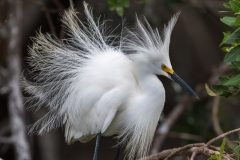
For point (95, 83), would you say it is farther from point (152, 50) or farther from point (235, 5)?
point (235, 5)

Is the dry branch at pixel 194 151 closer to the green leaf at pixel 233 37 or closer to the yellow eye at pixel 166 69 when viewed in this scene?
the green leaf at pixel 233 37

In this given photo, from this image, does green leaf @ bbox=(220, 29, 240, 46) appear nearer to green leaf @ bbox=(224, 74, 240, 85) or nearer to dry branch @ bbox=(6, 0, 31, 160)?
green leaf @ bbox=(224, 74, 240, 85)

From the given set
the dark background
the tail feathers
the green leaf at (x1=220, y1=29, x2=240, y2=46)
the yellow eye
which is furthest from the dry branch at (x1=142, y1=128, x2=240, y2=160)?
the dark background

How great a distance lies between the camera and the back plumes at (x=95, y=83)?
7.28 feet

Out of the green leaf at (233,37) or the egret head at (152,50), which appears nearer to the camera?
the green leaf at (233,37)

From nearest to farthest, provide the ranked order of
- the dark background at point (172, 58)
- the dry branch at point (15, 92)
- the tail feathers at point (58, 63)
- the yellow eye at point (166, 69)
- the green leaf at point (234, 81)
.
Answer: the green leaf at point (234, 81), the yellow eye at point (166, 69), the tail feathers at point (58, 63), the dry branch at point (15, 92), the dark background at point (172, 58)

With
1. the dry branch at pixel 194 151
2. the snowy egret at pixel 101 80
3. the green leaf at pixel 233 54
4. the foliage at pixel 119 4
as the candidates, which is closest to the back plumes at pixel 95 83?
the snowy egret at pixel 101 80

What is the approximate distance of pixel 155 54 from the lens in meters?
2.14

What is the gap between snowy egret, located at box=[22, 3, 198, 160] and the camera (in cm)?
220

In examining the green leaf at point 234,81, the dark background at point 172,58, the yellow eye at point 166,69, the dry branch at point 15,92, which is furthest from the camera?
the dark background at point 172,58

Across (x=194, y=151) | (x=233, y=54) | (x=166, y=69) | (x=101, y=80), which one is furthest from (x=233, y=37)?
(x=101, y=80)

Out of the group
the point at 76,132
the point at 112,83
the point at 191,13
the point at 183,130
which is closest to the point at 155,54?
the point at 112,83

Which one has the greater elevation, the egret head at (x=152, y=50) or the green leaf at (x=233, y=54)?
the green leaf at (x=233, y=54)

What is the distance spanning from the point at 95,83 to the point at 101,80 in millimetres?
34
